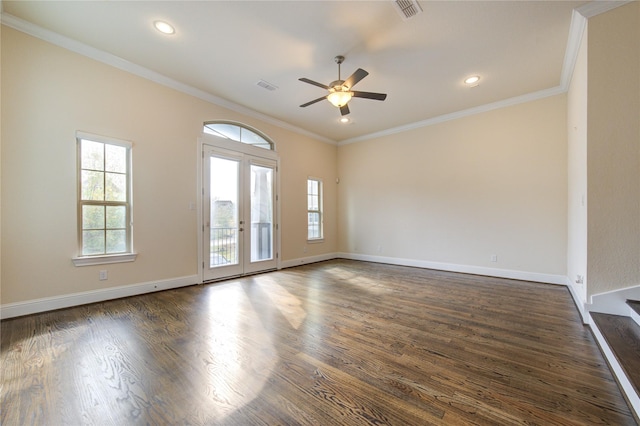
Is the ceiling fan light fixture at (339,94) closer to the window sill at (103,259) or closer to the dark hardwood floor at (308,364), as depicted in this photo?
the dark hardwood floor at (308,364)

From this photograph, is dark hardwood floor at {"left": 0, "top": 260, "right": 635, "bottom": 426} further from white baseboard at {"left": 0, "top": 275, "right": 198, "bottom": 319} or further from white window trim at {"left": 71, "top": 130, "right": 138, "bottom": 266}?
white window trim at {"left": 71, "top": 130, "right": 138, "bottom": 266}

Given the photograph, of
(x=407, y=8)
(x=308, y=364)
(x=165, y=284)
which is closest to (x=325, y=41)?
(x=407, y=8)

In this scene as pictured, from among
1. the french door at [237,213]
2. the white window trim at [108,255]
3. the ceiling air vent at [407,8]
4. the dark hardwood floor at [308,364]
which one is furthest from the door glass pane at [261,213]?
the ceiling air vent at [407,8]

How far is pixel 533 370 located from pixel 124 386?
2.92 metres

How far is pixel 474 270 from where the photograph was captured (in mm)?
5129

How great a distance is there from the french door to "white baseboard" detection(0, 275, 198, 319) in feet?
1.93

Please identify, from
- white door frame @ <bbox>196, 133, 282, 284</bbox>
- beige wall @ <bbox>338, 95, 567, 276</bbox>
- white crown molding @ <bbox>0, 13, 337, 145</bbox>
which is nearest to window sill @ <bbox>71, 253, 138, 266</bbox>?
white door frame @ <bbox>196, 133, 282, 284</bbox>

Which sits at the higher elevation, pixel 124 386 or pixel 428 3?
pixel 428 3

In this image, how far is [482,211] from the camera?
199 inches

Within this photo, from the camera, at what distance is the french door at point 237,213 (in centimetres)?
466

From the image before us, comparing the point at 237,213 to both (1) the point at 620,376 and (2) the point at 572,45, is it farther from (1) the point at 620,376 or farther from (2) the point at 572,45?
(2) the point at 572,45

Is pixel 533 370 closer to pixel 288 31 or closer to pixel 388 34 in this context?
pixel 388 34

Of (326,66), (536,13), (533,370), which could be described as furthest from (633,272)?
Answer: (326,66)

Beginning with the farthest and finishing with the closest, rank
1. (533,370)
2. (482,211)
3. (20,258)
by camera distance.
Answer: (482,211) → (20,258) → (533,370)
